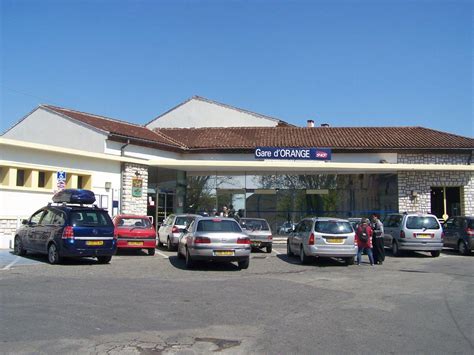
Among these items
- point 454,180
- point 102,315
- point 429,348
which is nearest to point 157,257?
point 102,315

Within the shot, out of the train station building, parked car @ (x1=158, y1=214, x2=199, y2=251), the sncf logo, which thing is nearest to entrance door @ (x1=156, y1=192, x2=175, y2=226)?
the train station building

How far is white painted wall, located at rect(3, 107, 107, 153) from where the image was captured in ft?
81.8

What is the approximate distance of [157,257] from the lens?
1780cm

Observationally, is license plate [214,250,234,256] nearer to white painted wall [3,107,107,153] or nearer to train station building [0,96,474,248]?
train station building [0,96,474,248]

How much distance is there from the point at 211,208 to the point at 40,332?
2142 centimetres

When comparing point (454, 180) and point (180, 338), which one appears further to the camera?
point (454, 180)

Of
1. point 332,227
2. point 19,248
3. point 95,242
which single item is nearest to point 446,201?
point 332,227

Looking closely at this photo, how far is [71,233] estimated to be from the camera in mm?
14430

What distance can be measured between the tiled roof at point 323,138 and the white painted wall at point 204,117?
4.90 metres

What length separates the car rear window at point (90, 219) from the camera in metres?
14.8

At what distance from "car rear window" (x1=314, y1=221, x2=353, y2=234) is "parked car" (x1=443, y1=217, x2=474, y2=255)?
683 cm

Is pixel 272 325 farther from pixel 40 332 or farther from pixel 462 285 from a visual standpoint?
pixel 462 285

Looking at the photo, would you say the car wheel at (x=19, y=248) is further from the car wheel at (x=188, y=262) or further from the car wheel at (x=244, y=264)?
the car wheel at (x=244, y=264)

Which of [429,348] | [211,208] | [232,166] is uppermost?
[232,166]
